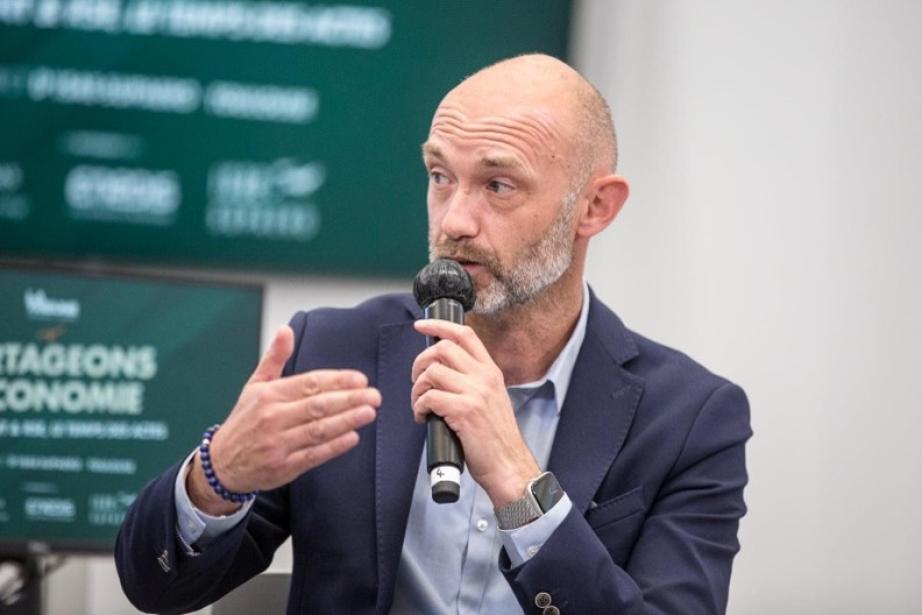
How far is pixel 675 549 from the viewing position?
208 centimetres

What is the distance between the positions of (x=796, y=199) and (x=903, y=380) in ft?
1.72

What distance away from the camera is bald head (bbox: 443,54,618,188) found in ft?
7.37

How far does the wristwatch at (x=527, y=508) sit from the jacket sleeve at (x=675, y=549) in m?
0.04

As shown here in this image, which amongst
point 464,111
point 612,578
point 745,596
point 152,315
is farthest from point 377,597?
point 745,596

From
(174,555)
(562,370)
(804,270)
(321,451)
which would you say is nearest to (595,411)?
(562,370)

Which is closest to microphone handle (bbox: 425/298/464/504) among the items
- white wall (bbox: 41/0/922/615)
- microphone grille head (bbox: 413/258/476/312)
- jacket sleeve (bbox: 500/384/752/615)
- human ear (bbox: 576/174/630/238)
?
microphone grille head (bbox: 413/258/476/312)

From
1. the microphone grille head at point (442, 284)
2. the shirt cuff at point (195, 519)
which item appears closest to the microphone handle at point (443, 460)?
the microphone grille head at point (442, 284)

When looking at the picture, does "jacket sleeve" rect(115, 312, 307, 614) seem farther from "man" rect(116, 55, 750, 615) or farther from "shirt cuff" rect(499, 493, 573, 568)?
"shirt cuff" rect(499, 493, 573, 568)

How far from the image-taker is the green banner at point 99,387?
312cm

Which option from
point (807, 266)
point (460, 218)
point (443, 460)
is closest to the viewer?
point (443, 460)

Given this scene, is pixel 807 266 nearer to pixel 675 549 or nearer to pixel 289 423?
pixel 675 549

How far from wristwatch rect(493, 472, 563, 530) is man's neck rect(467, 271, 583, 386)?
0.41 meters

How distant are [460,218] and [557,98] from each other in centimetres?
31

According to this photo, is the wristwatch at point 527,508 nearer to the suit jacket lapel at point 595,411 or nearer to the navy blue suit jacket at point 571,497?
the navy blue suit jacket at point 571,497
